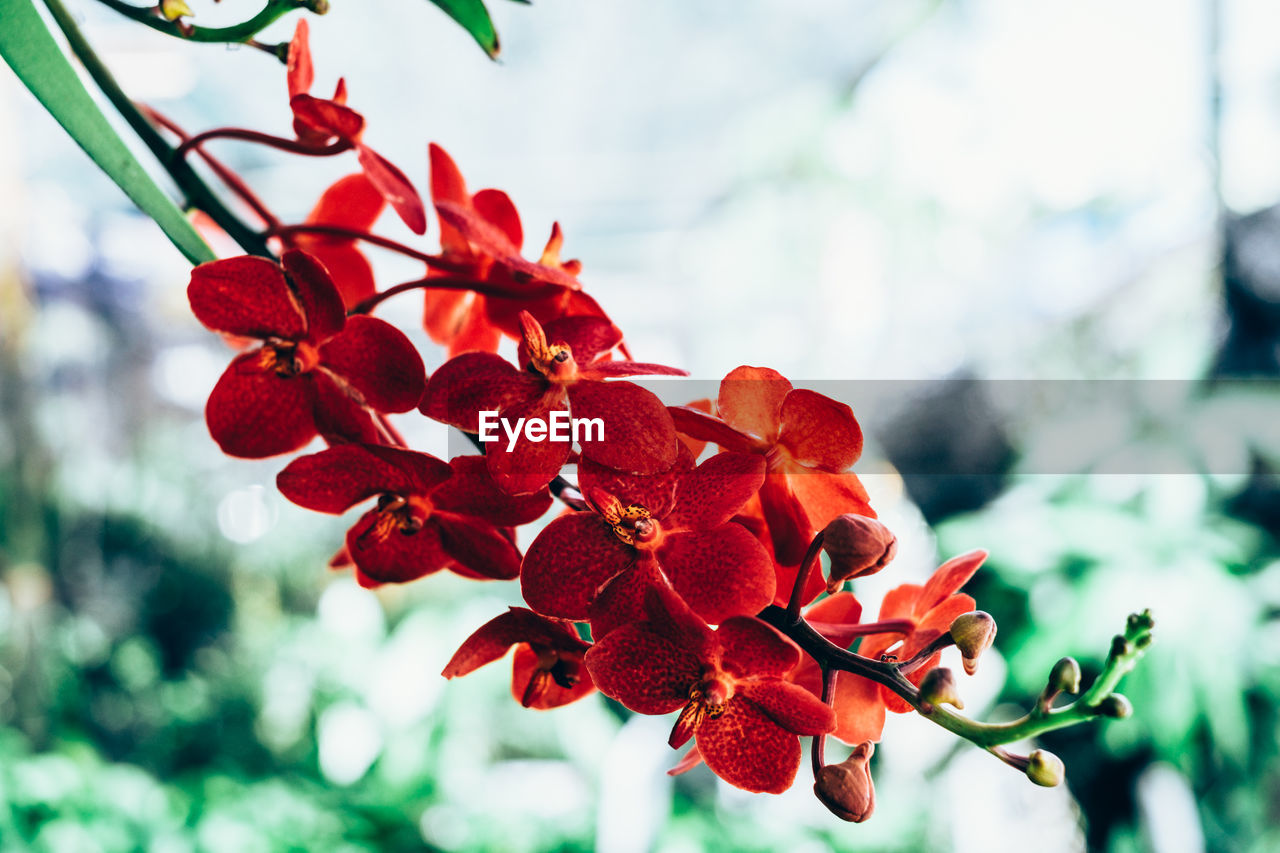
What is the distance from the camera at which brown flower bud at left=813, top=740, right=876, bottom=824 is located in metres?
0.17

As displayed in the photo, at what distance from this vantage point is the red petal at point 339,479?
0.20 metres

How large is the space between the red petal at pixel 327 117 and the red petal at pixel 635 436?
0.12 metres

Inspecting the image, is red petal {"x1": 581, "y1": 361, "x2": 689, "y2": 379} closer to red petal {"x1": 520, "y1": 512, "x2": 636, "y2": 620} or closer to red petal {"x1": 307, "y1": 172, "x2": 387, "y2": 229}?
red petal {"x1": 520, "y1": 512, "x2": 636, "y2": 620}

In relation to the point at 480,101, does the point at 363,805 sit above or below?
below

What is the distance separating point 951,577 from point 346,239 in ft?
0.72

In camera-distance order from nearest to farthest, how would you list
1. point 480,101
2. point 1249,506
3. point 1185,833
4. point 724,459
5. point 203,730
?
point 724,459
point 1185,833
point 1249,506
point 203,730
point 480,101

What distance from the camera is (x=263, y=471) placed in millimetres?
2488

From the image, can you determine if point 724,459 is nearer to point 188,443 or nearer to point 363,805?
point 363,805

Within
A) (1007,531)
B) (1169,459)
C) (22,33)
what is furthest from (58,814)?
(1169,459)

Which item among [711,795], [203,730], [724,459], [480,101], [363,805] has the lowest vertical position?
[711,795]

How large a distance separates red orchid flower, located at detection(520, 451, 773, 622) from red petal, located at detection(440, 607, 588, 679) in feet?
0.06

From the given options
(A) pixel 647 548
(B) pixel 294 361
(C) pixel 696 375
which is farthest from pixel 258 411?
(C) pixel 696 375

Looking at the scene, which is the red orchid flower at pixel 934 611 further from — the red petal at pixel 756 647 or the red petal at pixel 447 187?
the red petal at pixel 447 187

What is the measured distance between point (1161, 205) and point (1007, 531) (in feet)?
3.58
